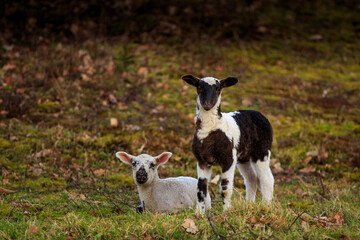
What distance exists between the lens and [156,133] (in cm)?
1054

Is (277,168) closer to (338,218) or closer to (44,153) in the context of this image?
(338,218)

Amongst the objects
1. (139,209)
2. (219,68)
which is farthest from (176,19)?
(139,209)

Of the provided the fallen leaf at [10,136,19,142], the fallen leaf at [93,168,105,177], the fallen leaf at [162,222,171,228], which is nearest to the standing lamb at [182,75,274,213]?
the fallen leaf at [162,222,171,228]

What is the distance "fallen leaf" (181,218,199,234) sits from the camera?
4562mm

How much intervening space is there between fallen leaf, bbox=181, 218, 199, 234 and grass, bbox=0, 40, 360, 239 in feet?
0.23

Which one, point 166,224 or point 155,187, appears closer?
point 166,224

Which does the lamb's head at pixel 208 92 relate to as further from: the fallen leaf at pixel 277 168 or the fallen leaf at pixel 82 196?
the fallen leaf at pixel 277 168

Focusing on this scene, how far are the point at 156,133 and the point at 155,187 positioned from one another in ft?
13.6

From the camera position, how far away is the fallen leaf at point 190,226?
180 inches

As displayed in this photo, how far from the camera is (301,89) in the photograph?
14.5m

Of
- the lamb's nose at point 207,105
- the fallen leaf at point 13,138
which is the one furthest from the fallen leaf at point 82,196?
the fallen leaf at point 13,138

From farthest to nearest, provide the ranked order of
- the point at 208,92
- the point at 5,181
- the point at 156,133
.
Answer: the point at 156,133 < the point at 5,181 < the point at 208,92

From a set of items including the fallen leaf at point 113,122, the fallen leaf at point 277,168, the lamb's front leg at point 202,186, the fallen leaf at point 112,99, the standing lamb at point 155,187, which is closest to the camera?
the lamb's front leg at point 202,186

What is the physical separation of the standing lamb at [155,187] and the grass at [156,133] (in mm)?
383
